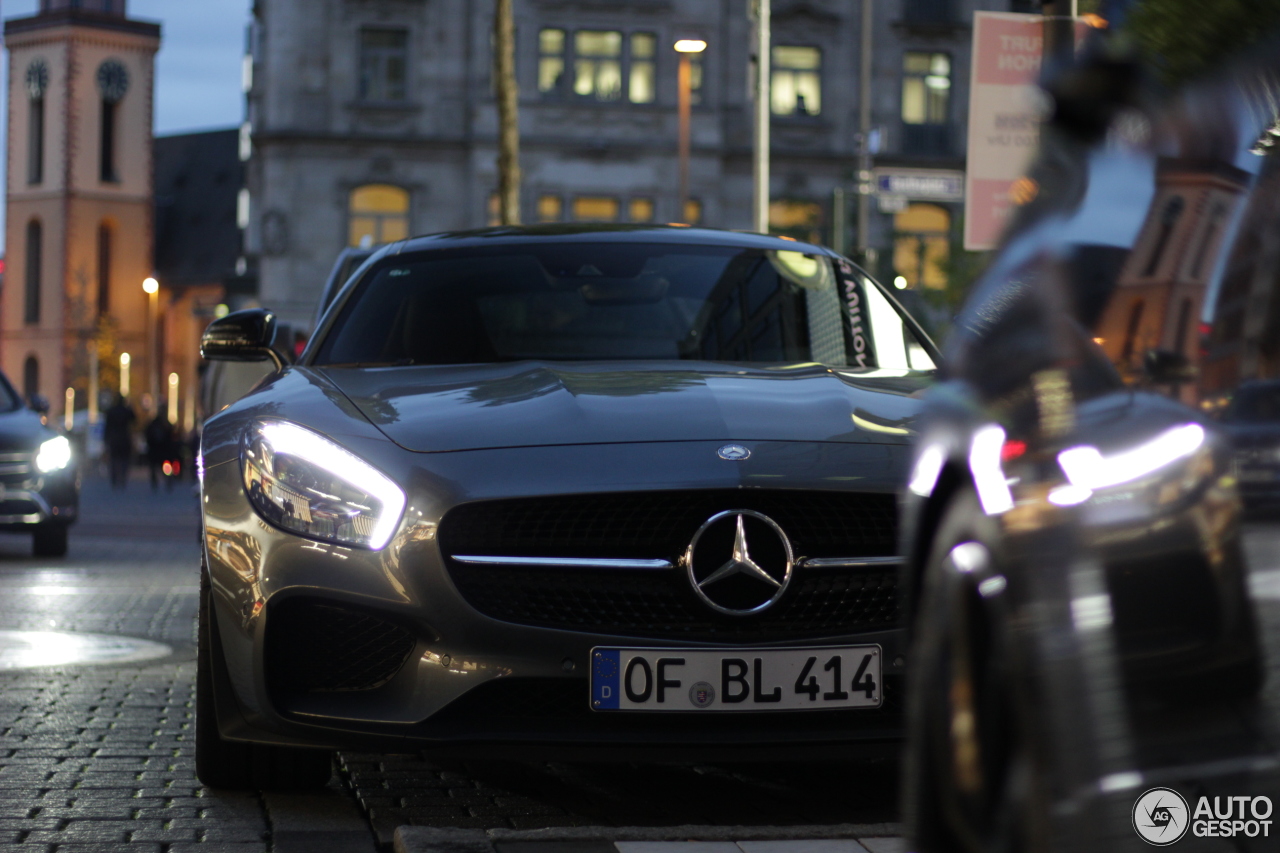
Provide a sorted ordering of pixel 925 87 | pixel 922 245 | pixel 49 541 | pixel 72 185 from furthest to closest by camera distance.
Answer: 1. pixel 72 185
2. pixel 925 87
3. pixel 922 245
4. pixel 49 541

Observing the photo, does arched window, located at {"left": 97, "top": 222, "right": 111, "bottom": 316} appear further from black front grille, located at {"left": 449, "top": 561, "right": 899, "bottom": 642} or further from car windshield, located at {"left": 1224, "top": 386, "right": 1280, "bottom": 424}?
car windshield, located at {"left": 1224, "top": 386, "right": 1280, "bottom": 424}

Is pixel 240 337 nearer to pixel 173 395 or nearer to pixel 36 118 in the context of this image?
pixel 36 118

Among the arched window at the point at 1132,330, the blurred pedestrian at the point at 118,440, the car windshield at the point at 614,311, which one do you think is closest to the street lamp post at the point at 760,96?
the blurred pedestrian at the point at 118,440

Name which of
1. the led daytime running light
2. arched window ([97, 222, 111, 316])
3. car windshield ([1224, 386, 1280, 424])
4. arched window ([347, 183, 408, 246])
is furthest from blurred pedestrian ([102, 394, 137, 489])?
arched window ([97, 222, 111, 316])

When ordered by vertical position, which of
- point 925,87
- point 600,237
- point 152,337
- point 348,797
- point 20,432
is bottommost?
point 152,337

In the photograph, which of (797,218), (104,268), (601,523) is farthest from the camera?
(104,268)

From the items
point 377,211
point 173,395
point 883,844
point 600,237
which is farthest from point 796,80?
point 173,395

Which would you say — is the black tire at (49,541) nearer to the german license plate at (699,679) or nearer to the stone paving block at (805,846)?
the german license plate at (699,679)

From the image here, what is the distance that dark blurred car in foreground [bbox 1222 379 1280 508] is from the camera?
166 cm

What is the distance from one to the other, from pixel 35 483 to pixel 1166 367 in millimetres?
Answer: 14110

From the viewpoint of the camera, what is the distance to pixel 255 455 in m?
4.52

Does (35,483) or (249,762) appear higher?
(249,762)

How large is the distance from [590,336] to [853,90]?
1780 inches

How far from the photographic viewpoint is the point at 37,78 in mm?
95312
